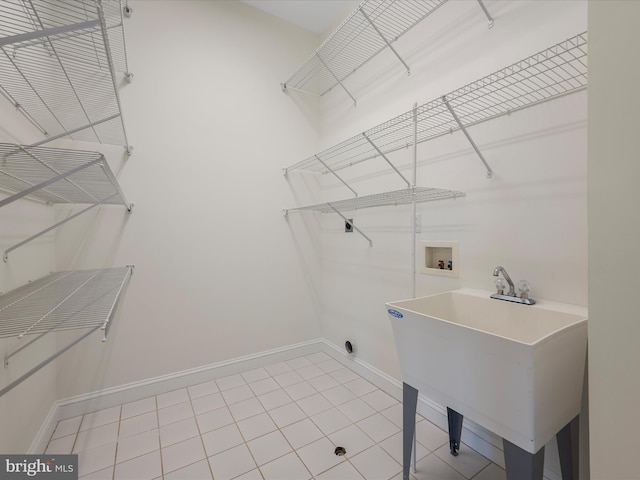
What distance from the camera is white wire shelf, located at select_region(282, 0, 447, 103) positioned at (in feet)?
5.40

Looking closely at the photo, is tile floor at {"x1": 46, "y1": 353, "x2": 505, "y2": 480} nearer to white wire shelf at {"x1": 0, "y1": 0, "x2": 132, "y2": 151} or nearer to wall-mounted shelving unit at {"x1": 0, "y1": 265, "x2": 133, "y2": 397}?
wall-mounted shelving unit at {"x1": 0, "y1": 265, "x2": 133, "y2": 397}

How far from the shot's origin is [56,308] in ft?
2.95

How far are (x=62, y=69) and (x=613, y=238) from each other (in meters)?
1.70

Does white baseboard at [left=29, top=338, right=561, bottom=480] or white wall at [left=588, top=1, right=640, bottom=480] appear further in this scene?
white baseboard at [left=29, top=338, right=561, bottom=480]

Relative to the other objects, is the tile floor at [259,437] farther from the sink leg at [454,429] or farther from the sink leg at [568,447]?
the sink leg at [568,447]

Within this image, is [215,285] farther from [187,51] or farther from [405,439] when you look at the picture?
[187,51]

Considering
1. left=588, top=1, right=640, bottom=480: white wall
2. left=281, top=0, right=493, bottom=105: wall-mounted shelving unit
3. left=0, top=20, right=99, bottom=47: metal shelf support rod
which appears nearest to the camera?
left=0, top=20, right=99, bottom=47: metal shelf support rod

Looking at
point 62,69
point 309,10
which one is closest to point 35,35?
point 62,69

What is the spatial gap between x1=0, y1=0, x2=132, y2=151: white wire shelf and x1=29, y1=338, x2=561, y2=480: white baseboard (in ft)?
5.14

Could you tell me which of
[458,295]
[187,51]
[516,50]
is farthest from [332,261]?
[187,51]

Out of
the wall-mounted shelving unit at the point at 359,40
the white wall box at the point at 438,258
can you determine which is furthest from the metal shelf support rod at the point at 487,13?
the white wall box at the point at 438,258

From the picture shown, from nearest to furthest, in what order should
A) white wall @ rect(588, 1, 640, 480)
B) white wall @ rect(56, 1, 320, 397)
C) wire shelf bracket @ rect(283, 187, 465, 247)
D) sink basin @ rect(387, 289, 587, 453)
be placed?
white wall @ rect(588, 1, 640, 480) → sink basin @ rect(387, 289, 587, 453) → wire shelf bracket @ rect(283, 187, 465, 247) → white wall @ rect(56, 1, 320, 397)
